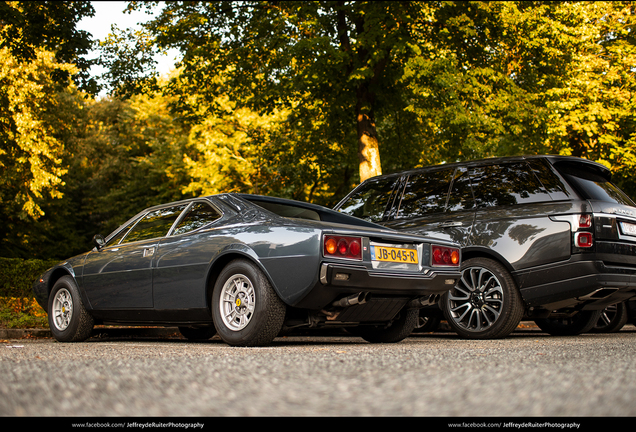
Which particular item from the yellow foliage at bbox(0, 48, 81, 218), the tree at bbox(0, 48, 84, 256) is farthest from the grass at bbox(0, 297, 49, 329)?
the yellow foliage at bbox(0, 48, 81, 218)

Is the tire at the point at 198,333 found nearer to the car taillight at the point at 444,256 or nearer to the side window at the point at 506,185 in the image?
the car taillight at the point at 444,256

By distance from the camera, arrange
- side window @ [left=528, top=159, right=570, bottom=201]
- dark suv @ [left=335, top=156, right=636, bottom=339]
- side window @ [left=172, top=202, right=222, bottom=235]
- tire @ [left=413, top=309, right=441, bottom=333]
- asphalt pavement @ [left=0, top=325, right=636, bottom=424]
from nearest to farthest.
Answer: asphalt pavement @ [left=0, top=325, right=636, bottom=424], side window @ [left=172, top=202, right=222, bottom=235], dark suv @ [left=335, top=156, right=636, bottom=339], side window @ [left=528, top=159, right=570, bottom=201], tire @ [left=413, top=309, right=441, bottom=333]

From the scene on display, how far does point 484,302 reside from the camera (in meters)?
7.18

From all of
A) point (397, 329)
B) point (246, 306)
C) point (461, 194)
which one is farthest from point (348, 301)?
point (461, 194)

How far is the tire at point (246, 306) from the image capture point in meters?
5.43

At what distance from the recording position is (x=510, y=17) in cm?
1466

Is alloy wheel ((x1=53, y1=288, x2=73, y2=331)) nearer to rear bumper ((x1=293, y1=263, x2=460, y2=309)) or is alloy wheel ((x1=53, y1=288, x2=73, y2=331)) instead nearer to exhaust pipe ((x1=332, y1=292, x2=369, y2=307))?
rear bumper ((x1=293, y1=263, x2=460, y2=309))

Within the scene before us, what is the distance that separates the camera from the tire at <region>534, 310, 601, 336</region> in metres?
8.33

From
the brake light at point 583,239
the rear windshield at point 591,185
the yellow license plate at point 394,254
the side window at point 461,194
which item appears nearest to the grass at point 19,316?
the yellow license plate at point 394,254

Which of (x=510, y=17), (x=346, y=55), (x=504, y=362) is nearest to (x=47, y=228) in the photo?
(x=346, y=55)

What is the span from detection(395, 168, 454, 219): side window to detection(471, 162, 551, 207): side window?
0.40 meters

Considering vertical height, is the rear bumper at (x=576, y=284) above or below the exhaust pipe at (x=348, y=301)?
below

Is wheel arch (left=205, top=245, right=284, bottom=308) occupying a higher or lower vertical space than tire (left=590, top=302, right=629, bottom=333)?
higher

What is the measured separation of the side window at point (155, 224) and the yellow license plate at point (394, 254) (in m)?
2.33
